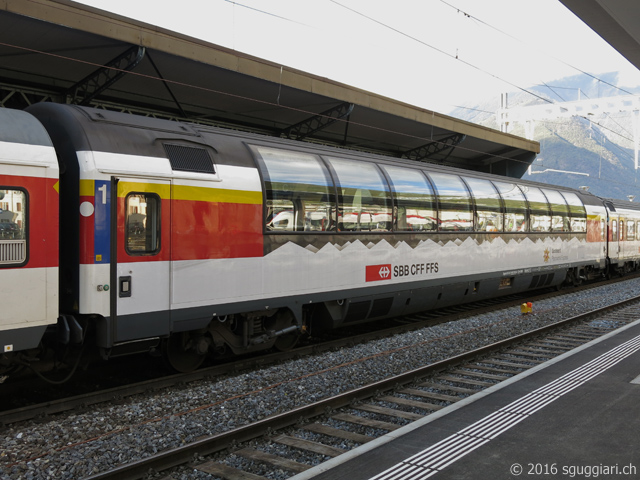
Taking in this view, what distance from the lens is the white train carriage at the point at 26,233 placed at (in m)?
5.94

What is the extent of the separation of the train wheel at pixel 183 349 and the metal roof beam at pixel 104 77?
6.01m

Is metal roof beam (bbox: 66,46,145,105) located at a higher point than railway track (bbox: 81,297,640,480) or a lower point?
higher

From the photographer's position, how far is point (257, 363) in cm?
863

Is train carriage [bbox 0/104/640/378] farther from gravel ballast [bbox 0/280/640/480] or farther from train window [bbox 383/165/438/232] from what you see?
gravel ballast [bbox 0/280/640/480]

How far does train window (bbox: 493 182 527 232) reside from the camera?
48.3 ft

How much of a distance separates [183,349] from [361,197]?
4.10 m

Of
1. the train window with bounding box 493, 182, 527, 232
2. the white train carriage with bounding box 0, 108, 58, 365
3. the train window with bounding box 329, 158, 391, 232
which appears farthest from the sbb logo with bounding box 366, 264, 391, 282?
the white train carriage with bounding box 0, 108, 58, 365

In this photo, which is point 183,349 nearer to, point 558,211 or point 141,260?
point 141,260

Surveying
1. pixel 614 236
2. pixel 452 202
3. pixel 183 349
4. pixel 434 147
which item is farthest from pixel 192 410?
pixel 614 236

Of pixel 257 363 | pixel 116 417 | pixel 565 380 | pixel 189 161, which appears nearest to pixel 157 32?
pixel 189 161

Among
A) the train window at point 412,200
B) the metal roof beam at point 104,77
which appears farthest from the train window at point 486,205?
the metal roof beam at point 104,77

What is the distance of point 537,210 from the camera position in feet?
53.4

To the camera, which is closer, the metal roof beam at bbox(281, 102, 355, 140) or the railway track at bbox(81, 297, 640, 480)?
the railway track at bbox(81, 297, 640, 480)

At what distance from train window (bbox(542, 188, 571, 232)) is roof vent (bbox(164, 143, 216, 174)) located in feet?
40.4
